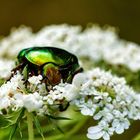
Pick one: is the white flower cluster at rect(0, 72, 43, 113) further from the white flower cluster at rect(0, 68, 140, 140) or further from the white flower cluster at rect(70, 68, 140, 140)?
the white flower cluster at rect(70, 68, 140, 140)

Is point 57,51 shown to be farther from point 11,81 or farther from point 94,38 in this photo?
point 94,38

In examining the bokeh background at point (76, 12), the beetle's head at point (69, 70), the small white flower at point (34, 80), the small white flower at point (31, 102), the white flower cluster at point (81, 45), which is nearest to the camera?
the small white flower at point (31, 102)

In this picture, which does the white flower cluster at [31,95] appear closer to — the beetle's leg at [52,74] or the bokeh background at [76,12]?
the beetle's leg at [52,74]

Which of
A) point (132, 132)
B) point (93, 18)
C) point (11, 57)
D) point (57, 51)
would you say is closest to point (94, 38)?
point (11, 57)

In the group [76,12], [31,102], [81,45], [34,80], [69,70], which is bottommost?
[31,102]

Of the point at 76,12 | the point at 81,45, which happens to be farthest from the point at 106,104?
the point at 76,12

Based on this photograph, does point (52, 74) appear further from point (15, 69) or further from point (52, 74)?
point (15, 69)

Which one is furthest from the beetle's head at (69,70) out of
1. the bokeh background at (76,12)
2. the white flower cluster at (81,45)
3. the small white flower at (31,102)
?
the bokeh background at (76,12)
